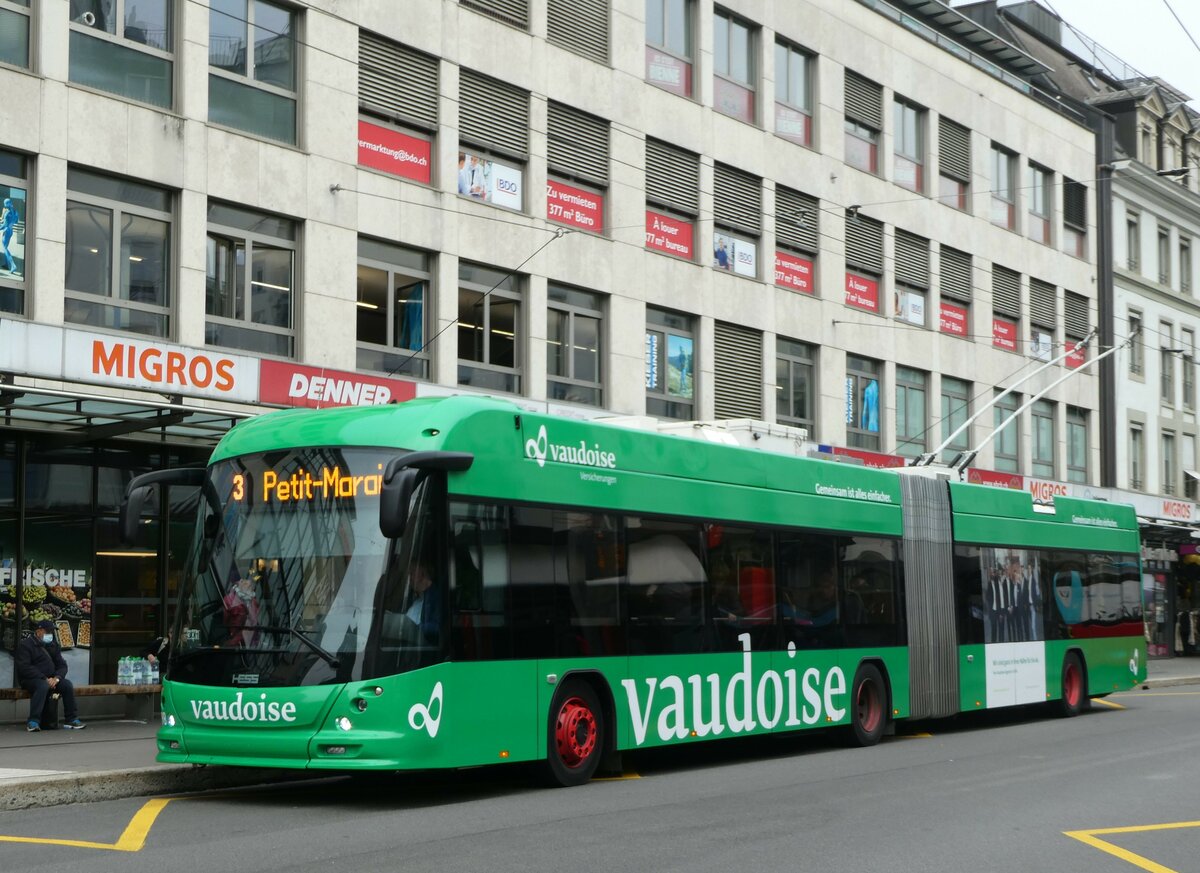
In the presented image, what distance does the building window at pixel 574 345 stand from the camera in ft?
84.9

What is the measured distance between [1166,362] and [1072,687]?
1058 inches

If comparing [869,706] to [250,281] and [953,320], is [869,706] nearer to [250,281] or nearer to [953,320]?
[250,281]

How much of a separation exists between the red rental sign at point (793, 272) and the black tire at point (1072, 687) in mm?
10722

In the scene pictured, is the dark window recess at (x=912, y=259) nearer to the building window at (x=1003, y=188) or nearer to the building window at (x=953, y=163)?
the building window at (x=953, y=163)

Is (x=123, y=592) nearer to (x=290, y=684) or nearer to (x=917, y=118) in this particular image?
(x=290, y=684)

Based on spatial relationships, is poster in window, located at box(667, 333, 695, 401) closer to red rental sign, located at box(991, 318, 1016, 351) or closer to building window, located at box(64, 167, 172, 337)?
building window, located at box(64, 167, 172, 337)

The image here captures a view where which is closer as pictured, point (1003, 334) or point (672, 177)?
point (672, 177)

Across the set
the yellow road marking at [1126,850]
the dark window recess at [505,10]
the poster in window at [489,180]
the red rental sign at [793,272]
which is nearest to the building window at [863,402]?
the red rental sign at [793,272]

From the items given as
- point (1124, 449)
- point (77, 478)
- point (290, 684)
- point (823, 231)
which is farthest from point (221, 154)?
point (1124, 449)

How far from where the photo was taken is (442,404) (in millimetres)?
12461

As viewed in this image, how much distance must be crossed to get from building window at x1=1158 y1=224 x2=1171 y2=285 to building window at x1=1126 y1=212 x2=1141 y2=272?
5.94 feet

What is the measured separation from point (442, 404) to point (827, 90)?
877 inches

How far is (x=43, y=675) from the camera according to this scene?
17641 mm

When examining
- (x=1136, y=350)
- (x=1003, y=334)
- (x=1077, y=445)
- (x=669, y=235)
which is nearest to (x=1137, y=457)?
(x=1136, y=350)
